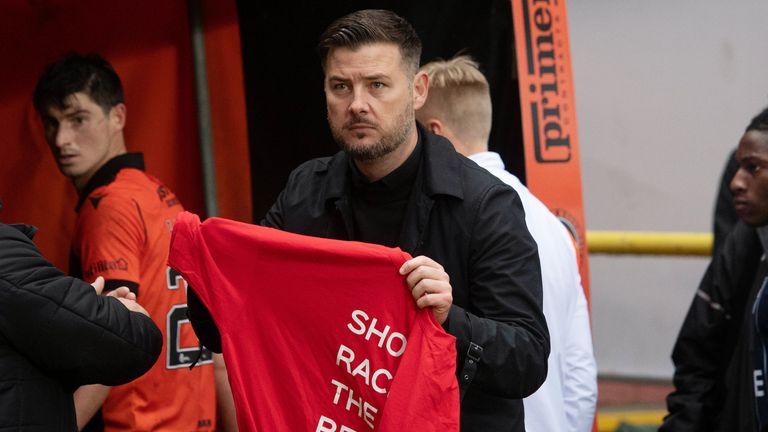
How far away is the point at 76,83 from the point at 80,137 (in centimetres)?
18

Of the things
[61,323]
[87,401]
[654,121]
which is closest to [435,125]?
[87,401]

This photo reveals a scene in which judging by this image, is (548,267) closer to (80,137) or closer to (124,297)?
(124,297)

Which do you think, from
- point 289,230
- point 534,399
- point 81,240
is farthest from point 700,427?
point 81,240

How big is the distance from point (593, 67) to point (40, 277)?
5619mm

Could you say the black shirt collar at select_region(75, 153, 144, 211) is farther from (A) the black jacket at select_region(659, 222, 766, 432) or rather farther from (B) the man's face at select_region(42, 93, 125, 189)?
(A) the black jacket at select_region(659, 222, 766, 432)

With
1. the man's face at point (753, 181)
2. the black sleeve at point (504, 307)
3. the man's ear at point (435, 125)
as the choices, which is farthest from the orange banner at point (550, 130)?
the black sleeve at point (504, 307)

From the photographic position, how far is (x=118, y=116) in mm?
4059

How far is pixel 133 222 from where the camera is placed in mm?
3701

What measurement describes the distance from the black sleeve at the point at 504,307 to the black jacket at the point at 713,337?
1.52 m

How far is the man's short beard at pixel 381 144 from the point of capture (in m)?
2.79

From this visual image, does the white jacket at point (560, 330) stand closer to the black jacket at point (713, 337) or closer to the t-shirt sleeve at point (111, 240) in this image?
the black jacket at point (713, 337)

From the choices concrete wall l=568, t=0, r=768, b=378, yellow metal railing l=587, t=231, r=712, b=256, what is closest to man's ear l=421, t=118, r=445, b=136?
yellow metal railing l=587, t=231, r=712, b=256

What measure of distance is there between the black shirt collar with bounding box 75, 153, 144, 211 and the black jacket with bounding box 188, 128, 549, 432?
107 centimetres

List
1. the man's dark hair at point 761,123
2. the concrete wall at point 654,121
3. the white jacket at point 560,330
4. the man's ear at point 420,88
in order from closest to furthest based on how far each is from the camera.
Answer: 1. the man's ear at point 420,88
2. the white jacket at point 560,330
3. the man's dark hair at point 761,123
4. the concrete wall at point 654,121
